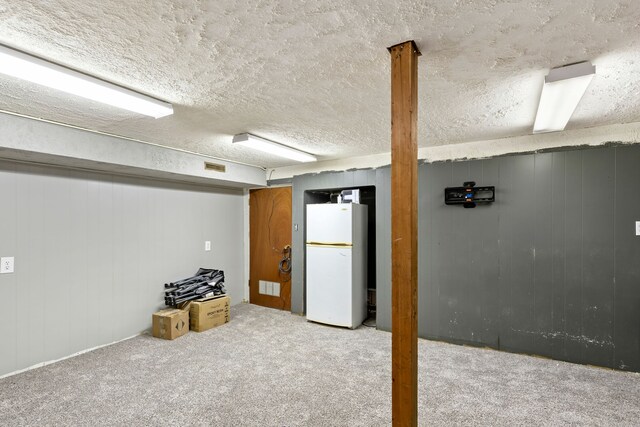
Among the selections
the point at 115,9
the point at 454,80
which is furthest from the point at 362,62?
the point at 115,9

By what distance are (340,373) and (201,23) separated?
2897mm

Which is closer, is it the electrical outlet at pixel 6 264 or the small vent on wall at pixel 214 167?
the electrical outlet at pixel 6 264

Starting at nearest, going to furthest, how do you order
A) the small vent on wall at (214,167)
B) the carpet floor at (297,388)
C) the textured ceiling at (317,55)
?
1. the textured ceiling at (317,55)
2. the carpet floor at (297,388)
3. the small vent on wall at (214,167)

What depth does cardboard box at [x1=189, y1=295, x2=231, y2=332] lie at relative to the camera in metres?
4.13

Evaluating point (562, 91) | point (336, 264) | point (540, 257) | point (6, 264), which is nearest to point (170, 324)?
point (6, 264)

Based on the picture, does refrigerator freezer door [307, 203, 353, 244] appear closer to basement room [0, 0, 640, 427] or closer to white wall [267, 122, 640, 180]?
basement room [0, 0, 640, 427]

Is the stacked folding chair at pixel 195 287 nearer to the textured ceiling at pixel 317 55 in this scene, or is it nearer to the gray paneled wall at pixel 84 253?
the gray paneled wall at pixel 84 253

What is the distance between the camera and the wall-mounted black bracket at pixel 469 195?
142 inches

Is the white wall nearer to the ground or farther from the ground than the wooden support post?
farther from the ground

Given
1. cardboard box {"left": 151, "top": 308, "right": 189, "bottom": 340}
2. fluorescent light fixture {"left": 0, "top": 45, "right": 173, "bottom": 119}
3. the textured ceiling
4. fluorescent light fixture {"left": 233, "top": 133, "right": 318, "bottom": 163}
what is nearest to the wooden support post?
the textured ceiling

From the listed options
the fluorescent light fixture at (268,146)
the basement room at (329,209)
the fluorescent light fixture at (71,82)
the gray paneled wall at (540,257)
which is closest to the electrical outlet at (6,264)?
the basement room at (329,209)

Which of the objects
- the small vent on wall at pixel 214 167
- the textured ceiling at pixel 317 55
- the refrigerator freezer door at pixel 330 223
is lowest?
the refrigerator freezer door at pixel 330 223

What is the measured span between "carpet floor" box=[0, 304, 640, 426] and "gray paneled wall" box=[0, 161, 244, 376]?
12.1 inches

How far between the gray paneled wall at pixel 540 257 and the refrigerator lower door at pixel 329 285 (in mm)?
570
